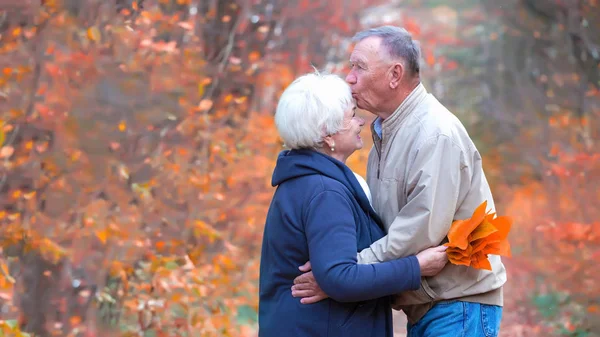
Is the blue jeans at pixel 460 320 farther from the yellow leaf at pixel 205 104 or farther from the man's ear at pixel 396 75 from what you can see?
the yellow leaf at pixel 205 104

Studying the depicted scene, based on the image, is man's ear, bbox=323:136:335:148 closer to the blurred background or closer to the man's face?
the man's face

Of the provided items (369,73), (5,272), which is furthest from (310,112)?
(5,272)

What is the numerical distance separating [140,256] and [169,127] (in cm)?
96

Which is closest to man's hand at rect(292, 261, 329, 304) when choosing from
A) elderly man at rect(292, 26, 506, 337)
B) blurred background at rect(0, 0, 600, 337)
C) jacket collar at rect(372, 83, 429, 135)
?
elderly man at rect(292, 26, 506, 337)

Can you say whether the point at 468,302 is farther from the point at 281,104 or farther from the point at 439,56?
the point at 439,56

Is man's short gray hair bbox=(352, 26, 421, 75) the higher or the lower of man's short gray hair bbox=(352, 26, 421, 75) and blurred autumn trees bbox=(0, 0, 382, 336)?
the higher

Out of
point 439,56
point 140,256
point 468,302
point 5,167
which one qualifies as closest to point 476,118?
point 439,56

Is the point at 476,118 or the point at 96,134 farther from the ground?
the point at 96,134

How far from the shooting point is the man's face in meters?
2.21

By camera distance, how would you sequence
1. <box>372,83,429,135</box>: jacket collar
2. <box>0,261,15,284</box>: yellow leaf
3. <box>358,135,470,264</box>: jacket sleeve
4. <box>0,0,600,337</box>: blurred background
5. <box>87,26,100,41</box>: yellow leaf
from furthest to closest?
<box>87,26,100,41</box>: yellow leaf
<box>0,0,600,337</box>: blurred background
<box>0,261,15,284</box>: yellow leaf
<box>372,83,429,135</box>: jacket collar
<box>358,135,470,264</box>: jacket sleeve

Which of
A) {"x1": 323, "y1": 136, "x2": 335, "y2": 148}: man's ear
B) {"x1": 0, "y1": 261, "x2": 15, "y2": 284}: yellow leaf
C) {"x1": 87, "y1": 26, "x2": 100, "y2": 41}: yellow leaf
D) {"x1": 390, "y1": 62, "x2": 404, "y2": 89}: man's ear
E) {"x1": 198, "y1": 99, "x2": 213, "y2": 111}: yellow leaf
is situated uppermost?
{"x1": 87, "y1": 26, "x2": 100, "y2": 41}: yellow leaf

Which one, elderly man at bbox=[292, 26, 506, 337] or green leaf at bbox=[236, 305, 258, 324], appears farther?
green leaf at bbox=[236, 305, 258, 324]

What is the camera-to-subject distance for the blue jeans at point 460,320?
212cm

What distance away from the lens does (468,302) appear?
2150 millimetres
